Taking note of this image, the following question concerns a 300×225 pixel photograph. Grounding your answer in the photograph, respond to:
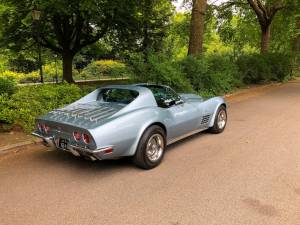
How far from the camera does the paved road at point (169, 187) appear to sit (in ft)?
11.3

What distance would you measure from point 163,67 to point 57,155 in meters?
5.16

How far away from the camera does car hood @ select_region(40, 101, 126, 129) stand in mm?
4383

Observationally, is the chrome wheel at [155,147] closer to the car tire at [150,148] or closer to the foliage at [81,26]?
the car tire at [150,148]

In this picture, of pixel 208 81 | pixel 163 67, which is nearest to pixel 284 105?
pixel 208 81

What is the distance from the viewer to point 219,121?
6863mm

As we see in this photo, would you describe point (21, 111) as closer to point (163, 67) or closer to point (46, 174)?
point (46, 174)

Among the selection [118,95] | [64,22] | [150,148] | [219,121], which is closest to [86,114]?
[118,95]

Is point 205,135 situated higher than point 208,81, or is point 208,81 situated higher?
point 208,81

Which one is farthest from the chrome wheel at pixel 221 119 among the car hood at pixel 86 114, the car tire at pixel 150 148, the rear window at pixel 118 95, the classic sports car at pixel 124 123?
the car hood at pixel 86 114

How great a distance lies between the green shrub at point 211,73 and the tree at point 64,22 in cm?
612

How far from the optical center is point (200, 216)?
3.42 meters

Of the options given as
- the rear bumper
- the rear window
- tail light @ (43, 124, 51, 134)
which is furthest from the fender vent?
tail light @ (43, 124, 51, 134)

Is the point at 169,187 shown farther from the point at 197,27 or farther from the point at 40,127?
the point at 197,27

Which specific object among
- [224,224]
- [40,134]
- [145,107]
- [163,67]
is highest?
[163,67]
